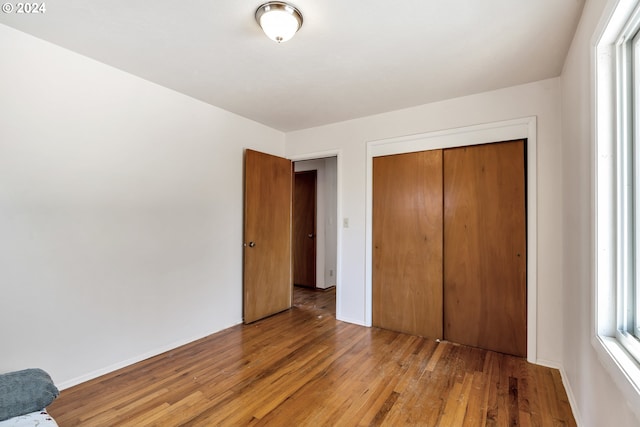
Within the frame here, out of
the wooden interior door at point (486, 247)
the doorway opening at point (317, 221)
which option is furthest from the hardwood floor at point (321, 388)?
the doorway opening at point (317, 221)

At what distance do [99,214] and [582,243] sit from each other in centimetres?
325

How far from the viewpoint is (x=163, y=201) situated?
2.68 meters

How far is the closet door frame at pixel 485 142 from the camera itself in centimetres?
250

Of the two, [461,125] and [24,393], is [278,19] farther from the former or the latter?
[24,393]

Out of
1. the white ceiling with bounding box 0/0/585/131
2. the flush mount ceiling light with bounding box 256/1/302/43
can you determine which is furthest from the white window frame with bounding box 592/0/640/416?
the flush mount ceiling light with bounding box 256/1/302/43

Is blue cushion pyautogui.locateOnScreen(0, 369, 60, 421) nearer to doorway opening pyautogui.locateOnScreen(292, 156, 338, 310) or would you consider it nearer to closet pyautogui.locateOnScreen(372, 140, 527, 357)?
closet pyautogui.locateOnScreen(372, 140, 527, 357)

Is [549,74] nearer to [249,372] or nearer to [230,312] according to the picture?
[249,372]

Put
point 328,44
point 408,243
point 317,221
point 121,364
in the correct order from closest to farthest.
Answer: point 328,44
point 121,364
point 408,243
point 317,221

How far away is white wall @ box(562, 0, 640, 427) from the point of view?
134cm

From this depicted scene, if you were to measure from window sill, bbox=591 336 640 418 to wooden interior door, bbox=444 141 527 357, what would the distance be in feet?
4.40

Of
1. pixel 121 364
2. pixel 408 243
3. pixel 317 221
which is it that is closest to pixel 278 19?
pixel 408 243

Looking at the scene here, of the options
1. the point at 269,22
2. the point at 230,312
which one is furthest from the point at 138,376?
the point at 269,22

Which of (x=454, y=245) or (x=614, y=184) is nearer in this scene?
(x=614, y=184)

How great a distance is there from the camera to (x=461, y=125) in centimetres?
286
